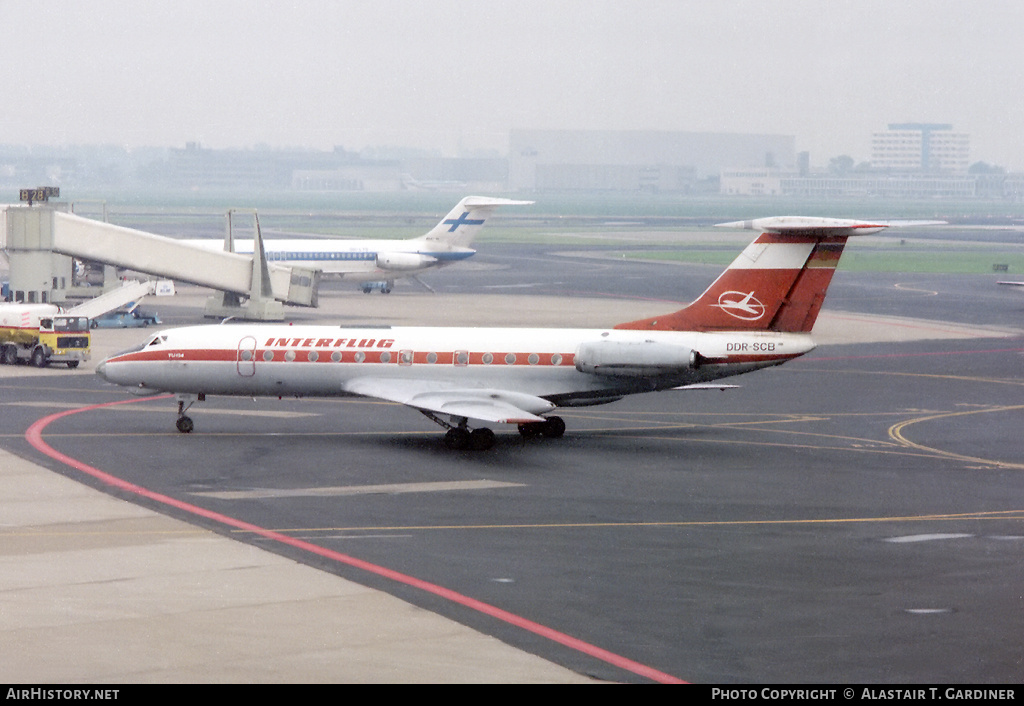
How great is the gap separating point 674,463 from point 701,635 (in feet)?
55.2

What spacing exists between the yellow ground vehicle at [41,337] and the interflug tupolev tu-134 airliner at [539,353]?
17.9m

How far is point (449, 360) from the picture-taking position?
133ft

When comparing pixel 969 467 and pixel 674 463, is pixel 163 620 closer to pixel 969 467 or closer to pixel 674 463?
pixel 674 463

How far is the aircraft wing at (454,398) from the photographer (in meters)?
37.9

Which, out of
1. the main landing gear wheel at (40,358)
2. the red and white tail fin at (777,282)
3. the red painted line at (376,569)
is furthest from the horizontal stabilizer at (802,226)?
the main landing gear wheel at (40,358)

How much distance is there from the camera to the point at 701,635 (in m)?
21.1

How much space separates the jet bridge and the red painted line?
3255 centimetres

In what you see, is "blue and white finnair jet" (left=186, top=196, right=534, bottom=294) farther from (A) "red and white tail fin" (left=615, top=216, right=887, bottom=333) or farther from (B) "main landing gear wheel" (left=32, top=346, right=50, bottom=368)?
(A) "red and white tail fin" (left=615, top=216, right=887, bottom=333)

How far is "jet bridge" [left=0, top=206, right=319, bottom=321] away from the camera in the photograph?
2771 inches

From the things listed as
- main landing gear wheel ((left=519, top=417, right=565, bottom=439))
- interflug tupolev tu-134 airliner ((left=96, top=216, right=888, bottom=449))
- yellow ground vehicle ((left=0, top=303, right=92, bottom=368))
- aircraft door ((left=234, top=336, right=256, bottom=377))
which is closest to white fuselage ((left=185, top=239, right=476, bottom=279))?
yellow ground vehicle ((left=0, top=303, right=92, bottom=368))

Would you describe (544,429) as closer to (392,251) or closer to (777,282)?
(777,282)

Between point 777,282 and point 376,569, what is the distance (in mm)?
18823

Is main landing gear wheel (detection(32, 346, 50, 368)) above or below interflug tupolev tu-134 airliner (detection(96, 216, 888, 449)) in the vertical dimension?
below

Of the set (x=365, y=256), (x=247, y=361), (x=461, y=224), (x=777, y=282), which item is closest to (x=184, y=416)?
(x=247, y=361)
